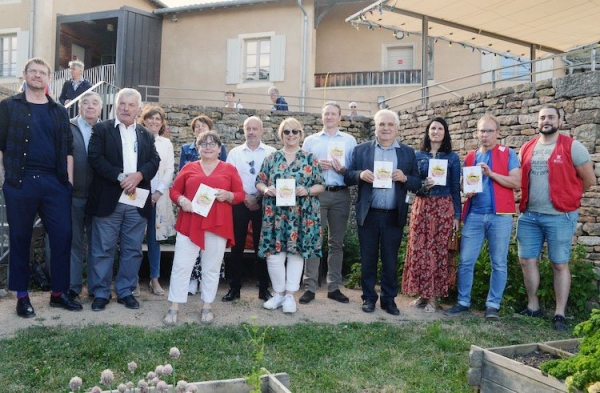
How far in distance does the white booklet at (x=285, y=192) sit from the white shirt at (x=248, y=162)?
1.93ft

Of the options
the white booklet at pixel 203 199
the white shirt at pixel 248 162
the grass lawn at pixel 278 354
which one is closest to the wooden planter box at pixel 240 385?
the grass lawn at pixel 278 354

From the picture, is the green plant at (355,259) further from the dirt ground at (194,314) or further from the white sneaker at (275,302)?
the white sneaker at (275,302)

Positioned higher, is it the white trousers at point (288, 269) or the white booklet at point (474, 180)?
the white booklet at point (474, 180)

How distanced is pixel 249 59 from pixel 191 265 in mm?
10877

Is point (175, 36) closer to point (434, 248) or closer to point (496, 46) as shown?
point (496, 46)

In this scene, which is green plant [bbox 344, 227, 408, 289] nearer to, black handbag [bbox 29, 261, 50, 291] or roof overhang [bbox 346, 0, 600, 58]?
black handbag [bbox 29, 261, 50, 291]

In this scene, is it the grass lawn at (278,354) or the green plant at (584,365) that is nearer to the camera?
the green plant at (584,365)

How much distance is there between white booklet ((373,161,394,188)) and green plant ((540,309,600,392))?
7.73 feet

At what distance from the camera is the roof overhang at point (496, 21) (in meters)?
8.89

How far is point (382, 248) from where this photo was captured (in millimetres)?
5312

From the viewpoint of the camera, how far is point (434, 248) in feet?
17.9

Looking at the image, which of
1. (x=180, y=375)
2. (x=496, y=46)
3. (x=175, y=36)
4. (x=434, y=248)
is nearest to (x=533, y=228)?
(x=434, y=248)

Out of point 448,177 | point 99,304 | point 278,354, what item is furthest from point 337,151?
point 99,304

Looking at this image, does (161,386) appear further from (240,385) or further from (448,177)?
(448,177)
